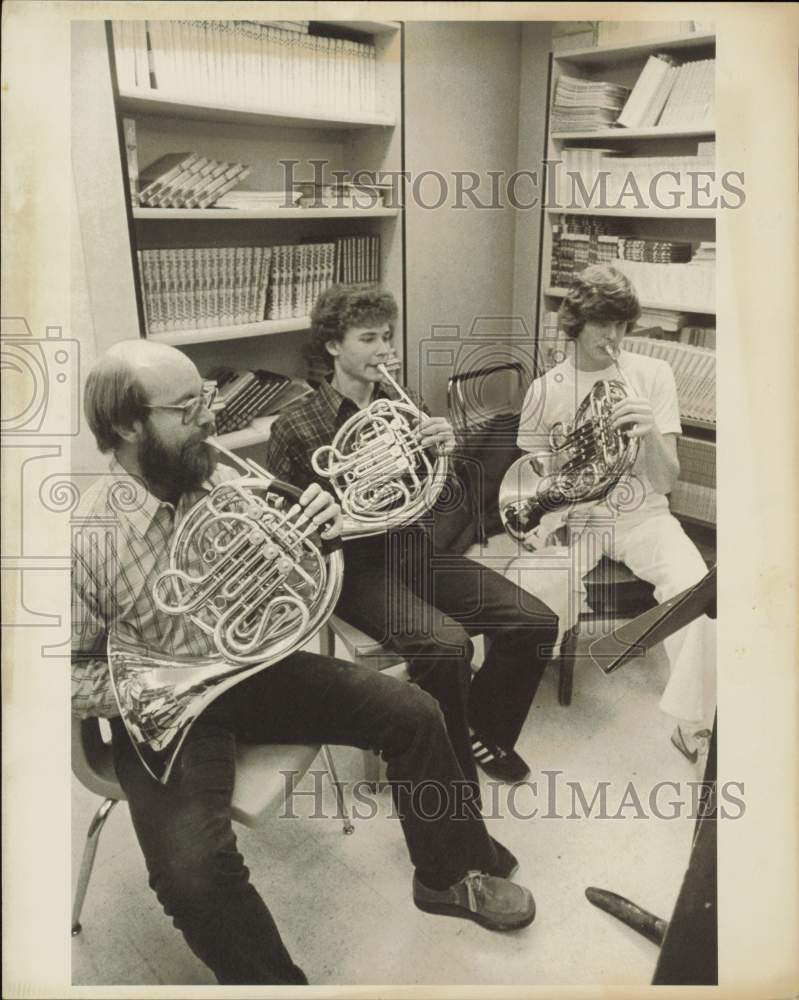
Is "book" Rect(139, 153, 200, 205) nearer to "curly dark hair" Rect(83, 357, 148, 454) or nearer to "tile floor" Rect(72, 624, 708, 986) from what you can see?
"curly dark hair" Rect(83, 357, 148, 454)

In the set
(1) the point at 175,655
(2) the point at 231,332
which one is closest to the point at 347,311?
(2) the point at 231,332

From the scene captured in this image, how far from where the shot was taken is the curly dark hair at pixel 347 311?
1.16 meters

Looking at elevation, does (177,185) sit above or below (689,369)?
above

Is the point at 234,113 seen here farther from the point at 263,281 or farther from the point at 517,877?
the point at 517,877

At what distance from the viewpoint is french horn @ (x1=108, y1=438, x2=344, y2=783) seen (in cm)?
109

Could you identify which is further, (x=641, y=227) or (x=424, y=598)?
(x=424, y=598)

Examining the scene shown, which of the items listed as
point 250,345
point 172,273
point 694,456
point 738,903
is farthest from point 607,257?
point 738,903

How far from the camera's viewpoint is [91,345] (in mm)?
1080

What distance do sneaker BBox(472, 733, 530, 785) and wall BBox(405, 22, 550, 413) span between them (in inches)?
22.5

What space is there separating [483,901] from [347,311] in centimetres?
98

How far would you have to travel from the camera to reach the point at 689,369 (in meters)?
1.13

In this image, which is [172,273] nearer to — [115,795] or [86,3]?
[86,3]

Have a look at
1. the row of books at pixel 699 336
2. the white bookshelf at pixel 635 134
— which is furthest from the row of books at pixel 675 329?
the white bookshelf at pixel 635 134

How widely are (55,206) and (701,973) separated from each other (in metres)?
1.53
